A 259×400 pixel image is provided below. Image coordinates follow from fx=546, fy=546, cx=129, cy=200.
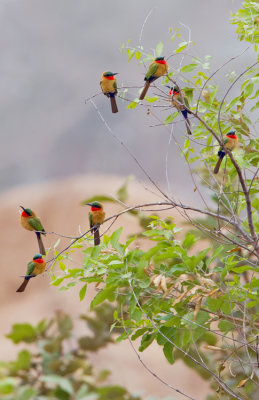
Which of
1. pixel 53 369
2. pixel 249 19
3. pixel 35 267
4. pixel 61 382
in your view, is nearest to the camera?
pixel 35 267

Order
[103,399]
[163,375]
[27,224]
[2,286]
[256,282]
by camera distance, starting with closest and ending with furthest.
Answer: [27,224], [256,282], [103,399], [163,375], [2,286]

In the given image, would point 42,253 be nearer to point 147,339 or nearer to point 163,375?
point 147,339

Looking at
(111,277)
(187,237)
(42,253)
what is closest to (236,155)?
(187,237)

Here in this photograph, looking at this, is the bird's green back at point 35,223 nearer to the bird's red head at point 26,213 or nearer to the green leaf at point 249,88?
the bird's red head at point 26,213

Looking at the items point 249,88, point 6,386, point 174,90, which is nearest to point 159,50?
point 174,90

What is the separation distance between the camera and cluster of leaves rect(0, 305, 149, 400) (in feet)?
8.00

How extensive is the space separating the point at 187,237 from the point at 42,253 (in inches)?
17.8

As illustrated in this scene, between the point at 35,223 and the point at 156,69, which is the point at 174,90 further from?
the point at 35,223

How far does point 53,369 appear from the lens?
8.32ft

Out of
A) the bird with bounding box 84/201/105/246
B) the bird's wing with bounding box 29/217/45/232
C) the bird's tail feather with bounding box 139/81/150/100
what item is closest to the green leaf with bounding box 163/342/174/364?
the bird with bounding box 84/201/105/246

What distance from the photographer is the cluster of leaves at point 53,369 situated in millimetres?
2439

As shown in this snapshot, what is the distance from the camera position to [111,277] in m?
1.71

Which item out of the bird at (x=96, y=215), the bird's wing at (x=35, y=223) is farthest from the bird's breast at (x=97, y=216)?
the bird's wing at (x=35, y=223)

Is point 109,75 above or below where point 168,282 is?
above
